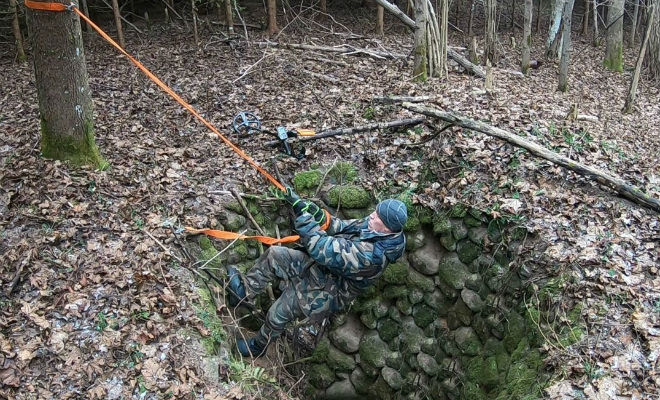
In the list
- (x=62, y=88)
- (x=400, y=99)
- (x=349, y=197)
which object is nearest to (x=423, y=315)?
(x=349, y=197)

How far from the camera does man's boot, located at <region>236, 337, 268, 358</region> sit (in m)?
5.38

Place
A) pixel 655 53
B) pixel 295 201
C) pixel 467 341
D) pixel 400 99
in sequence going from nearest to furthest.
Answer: pixel 295 201, pixel 467 341, pixel 400 99, pixel 655 53

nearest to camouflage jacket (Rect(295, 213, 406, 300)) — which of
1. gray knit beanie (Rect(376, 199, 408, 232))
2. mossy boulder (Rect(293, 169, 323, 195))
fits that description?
gray knit beanie (Rect(376, 199, 408, 232))

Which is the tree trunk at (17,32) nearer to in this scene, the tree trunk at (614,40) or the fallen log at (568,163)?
the fallen log at (568,163)

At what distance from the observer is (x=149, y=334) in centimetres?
423

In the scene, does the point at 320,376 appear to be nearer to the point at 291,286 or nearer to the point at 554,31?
the point at 291,286

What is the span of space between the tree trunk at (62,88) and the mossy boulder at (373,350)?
3.99 metres

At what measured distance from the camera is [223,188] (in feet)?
20.1

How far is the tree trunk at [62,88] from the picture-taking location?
519 centimetres

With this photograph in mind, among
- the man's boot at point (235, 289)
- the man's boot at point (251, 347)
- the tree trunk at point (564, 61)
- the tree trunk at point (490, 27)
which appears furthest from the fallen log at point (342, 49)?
the man's boot at point (251, 347)

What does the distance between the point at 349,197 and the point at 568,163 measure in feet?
8.78

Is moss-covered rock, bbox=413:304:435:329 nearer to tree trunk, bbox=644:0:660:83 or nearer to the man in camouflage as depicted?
the man in camouflage

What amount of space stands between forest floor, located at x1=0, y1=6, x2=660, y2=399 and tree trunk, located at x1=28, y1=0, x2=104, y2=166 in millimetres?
232

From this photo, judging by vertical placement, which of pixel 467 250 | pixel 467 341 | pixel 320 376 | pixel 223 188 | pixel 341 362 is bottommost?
pixel 320 376
